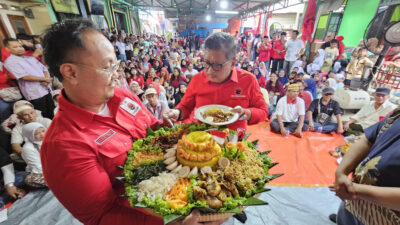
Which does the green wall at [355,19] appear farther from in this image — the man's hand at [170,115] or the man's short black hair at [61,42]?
the man's short black hair at [61,42]

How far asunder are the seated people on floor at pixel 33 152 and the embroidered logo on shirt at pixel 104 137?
3293 mm

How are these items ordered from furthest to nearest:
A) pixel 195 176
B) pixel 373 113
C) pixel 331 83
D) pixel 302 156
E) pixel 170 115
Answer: pixel 331 83 < pixel 373 113 < pixel 302 156 < pixel 170 115 < pixel 195 176

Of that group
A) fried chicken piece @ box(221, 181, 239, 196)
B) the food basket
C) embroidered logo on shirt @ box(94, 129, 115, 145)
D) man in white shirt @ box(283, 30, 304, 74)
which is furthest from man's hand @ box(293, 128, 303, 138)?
man in white shirt @ box(283, 30, 304, 74)

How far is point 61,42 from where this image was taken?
122cm

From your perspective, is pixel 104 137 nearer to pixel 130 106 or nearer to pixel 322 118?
pixel 130 106

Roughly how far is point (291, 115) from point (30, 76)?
24.7 feet

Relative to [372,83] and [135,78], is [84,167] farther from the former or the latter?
[372,83]

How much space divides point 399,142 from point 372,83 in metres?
8.26

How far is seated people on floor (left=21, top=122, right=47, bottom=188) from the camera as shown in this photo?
3.47 m

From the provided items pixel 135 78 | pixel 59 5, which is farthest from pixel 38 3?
pixel 135 78

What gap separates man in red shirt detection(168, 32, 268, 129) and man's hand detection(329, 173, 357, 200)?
1060 millimetres

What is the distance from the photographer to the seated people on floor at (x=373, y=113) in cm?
432

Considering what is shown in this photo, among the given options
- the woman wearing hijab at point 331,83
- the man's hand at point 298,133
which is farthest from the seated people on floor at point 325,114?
the woman wearing hijab at point 331,83

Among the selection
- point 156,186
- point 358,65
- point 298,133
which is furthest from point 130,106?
point 358,65
